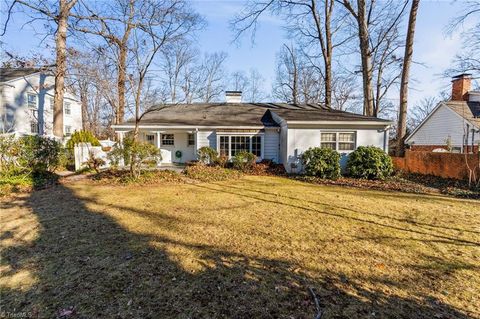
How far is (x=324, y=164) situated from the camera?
11.0 meters

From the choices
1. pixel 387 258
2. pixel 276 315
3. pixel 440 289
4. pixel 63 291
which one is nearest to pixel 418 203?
pixel 387 258

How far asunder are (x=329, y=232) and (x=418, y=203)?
A: 4.30m

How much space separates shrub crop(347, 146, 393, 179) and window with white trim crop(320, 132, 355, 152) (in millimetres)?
1157

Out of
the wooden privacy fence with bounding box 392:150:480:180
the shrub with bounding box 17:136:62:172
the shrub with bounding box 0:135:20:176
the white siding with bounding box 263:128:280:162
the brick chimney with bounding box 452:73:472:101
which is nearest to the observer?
the shrub with bounding box 0:135:20:176

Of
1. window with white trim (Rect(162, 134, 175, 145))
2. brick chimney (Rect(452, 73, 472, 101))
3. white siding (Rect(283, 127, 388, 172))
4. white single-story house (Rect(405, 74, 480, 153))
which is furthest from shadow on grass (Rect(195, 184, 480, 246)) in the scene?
brick chimney (Rect(452, 73, 472, 101))

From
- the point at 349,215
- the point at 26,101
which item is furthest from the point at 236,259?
the point at 26,101

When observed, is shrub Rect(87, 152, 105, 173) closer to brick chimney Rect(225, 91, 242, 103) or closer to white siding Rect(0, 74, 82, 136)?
brick chimney Rect(225, 91, 242, 103)

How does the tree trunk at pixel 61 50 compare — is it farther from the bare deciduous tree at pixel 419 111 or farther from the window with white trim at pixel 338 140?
the bare deciduous tree at pixel 419 111

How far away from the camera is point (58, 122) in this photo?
14.4 metres

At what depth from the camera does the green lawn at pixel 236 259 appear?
2.59 meters

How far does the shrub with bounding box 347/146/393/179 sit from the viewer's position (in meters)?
11.0

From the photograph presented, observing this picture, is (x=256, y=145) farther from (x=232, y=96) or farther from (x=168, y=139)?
(x=232, y=96)

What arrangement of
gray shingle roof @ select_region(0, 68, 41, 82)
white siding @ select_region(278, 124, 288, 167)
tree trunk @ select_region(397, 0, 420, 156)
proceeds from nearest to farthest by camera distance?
tree trunk @ select_region(397, 0, 420, 156) → white siding @ select_region(278, 124, 288, 167) → gray shingle roof @ select_region(0, 68, 41, 82)

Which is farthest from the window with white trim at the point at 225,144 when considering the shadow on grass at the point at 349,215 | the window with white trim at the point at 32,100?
the window with white trim at the point at 32,100
